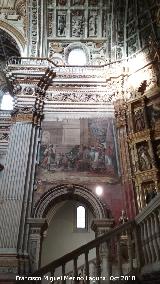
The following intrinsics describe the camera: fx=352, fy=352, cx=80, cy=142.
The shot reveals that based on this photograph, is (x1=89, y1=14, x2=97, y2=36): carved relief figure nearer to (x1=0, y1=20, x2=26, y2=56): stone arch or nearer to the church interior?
the church interior

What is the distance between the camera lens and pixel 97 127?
578 inches

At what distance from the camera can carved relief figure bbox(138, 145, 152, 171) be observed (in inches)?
512

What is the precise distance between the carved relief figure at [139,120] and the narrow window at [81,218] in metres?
7.93

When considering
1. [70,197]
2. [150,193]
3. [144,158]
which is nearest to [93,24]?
[144,158]

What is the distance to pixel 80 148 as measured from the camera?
45.9 ft

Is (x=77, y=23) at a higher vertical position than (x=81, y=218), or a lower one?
higher

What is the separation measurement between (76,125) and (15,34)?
6.18 m

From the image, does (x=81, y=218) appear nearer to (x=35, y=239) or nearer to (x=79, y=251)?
(x=35, y=239)

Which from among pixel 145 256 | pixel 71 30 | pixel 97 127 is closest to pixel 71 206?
pixel 97 127

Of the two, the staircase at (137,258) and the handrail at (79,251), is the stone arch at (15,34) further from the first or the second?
the staircase at (137,258)

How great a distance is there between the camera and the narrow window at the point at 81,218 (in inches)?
786

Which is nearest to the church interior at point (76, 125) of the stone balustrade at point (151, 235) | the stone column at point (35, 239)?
the stone column at point (35, 239)

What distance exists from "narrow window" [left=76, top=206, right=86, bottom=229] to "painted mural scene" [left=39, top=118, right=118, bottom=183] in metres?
7.20

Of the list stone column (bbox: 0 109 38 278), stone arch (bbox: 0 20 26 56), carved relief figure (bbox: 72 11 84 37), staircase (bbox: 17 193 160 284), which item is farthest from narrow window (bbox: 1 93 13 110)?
staircase (bbox: 17 193 160 284)
